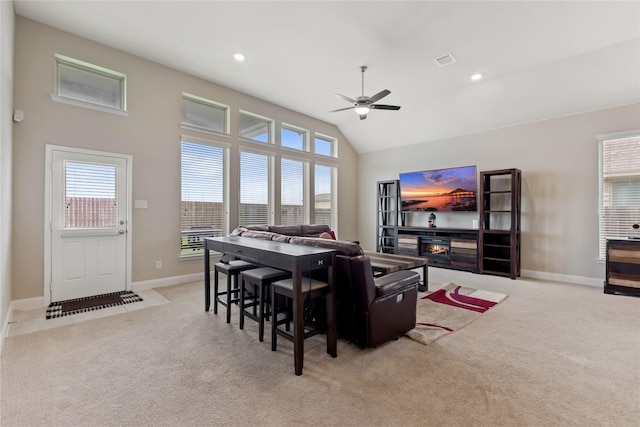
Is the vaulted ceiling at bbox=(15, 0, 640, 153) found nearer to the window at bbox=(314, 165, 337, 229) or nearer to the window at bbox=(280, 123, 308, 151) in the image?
the window at bbox=(280, 123, 308, 151)

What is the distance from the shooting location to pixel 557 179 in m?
4.98

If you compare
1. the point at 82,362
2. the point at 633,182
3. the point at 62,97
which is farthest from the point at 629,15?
the point at 62,97

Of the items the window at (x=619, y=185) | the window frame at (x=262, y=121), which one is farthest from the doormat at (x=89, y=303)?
the window at (x=619, y=185)

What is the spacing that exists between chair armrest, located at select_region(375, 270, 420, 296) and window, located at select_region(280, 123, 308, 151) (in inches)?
176

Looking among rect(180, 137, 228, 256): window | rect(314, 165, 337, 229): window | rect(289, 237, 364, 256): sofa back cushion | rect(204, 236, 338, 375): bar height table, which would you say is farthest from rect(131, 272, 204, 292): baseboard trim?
rect(314, 165, 337, 229): window

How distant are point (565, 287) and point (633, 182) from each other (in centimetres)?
191

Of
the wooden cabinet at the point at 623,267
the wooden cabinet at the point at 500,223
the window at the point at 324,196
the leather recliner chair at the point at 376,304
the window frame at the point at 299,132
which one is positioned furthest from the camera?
the window at the point at 324,196

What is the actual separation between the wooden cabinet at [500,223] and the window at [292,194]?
379 centimetres

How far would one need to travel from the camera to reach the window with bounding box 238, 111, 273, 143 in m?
5.64

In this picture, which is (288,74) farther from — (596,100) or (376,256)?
(596,100)

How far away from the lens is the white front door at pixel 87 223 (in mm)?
3664

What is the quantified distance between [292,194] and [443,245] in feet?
11.5

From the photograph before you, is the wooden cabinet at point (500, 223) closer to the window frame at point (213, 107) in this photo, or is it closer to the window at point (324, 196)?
the window at point (324, 196)

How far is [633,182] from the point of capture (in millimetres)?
4355
